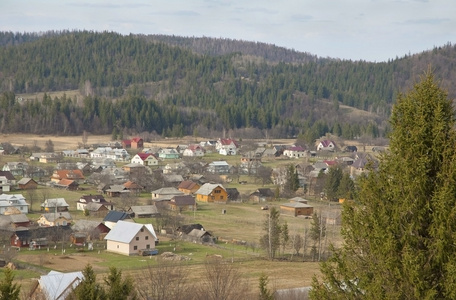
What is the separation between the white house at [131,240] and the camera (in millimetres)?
29125

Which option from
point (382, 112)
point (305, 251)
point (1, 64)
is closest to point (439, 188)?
point (305, 251)

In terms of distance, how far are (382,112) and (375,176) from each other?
13386 cm

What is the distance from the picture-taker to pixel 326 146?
267 ft

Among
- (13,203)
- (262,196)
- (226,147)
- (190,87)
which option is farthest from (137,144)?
(190,87)

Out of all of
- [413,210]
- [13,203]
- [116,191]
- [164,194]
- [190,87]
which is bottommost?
[116,191]

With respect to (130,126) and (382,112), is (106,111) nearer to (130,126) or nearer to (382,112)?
(130,126)

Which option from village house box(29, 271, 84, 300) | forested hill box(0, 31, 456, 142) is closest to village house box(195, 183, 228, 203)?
village house box(29, 271, 84, 300)

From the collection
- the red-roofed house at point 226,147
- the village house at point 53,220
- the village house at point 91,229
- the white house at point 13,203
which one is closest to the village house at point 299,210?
the village house at point 91,229

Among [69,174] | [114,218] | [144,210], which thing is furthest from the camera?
[69,174]

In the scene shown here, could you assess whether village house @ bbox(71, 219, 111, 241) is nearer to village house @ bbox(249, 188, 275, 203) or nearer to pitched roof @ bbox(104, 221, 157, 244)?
pitched roof @ bbox(104, 221, 157, 244)

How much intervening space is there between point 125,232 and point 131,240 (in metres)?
0.81

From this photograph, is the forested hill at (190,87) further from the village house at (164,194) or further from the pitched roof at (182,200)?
the pitched roof at (182,200)

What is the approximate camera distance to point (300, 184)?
2037 inches

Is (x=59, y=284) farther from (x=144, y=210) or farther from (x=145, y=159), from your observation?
(x=145, y=159)
